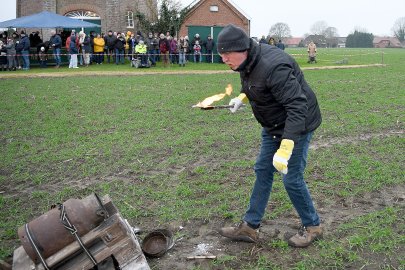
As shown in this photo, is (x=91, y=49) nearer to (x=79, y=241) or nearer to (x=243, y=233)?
(x=243, y=233)

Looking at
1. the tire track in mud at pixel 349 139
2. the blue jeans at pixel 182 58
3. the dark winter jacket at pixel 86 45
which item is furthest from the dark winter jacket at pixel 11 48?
the tire track in mud at pixel 349 139

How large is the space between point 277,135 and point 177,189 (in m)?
2.05

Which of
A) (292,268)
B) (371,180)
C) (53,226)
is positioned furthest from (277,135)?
(371,180)

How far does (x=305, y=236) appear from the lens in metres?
4.09

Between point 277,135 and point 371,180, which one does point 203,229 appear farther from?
point 371,180

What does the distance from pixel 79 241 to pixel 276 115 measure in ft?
6.35

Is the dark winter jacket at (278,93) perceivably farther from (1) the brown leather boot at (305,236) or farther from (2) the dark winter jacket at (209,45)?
(2) the dark winter jacket at (209,45)

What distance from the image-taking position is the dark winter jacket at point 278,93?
3.48 metres

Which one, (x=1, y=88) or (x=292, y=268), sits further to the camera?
(x=1, y=88)

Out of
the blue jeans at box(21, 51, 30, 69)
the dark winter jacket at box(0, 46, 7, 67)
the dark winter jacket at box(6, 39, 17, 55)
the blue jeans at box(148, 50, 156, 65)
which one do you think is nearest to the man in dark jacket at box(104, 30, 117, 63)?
the blue jeans at box(148, 50, 156, 65)

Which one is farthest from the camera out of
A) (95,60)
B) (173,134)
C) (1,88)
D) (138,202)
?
(95,60)

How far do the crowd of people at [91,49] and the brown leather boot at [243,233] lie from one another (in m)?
21.8

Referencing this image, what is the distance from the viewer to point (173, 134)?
27.3ft

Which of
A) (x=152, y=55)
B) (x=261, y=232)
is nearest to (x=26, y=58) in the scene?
(x=152, y=55)
